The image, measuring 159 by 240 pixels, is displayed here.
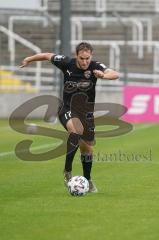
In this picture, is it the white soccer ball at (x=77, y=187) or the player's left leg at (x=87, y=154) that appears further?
the player's left leg at (x=87, y=154)

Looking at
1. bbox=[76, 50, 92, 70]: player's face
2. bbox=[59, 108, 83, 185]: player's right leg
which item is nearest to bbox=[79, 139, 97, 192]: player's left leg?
bbox=[59, 108, 83, 185]: player's right leg

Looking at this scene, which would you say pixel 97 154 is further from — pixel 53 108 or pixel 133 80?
pixel 133 80

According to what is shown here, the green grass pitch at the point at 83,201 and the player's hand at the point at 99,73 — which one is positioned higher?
the player's hand at the point at 99,73

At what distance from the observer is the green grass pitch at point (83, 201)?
8.90m

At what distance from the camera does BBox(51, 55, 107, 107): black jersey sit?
1196 centimetres

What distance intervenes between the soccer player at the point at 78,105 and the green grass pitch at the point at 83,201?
21.7 inches

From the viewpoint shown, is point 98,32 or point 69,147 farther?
point 98,32

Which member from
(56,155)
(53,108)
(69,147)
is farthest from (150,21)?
(69,147)

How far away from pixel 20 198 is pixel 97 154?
279 inches

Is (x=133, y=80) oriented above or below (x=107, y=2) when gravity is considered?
below

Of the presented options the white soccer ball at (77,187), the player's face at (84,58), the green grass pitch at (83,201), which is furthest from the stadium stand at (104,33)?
the white soccer ball at (77,187)

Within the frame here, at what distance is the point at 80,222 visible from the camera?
9.42 m

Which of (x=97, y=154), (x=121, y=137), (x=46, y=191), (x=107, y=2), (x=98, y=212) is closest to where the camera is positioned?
(x=98, y=212)

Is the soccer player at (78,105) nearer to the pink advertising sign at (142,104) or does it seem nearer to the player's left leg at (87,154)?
the player's left leg at (87,154)
